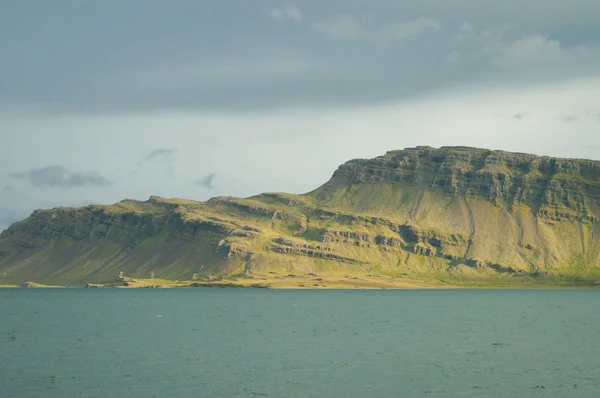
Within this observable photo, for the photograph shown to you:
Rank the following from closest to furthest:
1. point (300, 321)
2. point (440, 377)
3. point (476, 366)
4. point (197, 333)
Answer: point (440, 377) < point (476, 366) < point (197, 333) < point (300, 321)

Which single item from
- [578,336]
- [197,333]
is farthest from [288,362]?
[578,336]

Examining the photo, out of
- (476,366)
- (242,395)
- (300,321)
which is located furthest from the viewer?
(300,321)

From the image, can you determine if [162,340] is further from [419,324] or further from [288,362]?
[419,324]

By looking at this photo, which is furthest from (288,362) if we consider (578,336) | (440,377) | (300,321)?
(300,321)

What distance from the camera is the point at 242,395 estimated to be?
7650 centimetres

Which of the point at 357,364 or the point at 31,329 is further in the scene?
the point at 31,329

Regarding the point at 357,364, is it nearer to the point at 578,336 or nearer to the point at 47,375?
the point at 47,375

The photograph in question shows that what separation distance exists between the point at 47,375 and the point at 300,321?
3671 inches

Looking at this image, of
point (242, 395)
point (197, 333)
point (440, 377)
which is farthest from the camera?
point (197, 333)

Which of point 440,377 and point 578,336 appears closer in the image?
point 440,377

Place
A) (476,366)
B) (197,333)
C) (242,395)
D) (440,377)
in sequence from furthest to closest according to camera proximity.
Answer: (197,333)
(476,366)
(440,377)
(242,395)

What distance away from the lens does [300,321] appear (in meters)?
176

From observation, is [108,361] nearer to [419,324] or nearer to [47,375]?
[47,375]

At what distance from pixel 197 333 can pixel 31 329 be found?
38728 millimetres
